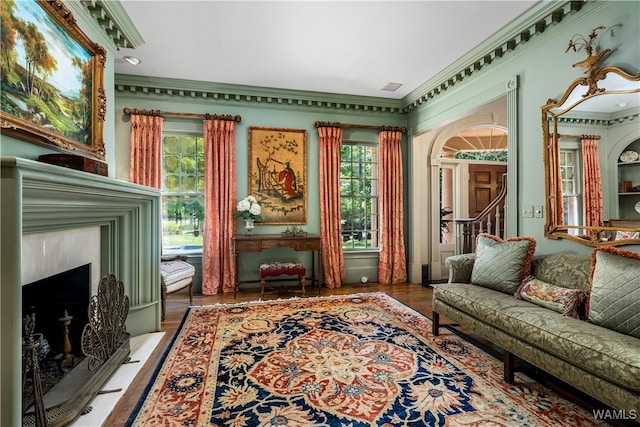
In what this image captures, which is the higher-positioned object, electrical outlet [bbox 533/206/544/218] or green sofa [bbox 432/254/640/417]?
electrical outlet [bbox 533/206/544/218]

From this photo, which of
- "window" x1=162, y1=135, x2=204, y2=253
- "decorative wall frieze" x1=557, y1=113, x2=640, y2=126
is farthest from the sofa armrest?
"window" x1=162, y1=135, x2=204, y2=253

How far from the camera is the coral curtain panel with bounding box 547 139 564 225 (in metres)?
2.51

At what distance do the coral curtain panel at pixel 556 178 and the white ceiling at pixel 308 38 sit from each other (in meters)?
1.25

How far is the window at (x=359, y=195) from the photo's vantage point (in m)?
4.88

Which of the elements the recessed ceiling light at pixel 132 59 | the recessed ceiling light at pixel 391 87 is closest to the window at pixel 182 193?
the recessed ceiling light at pixel 132 59

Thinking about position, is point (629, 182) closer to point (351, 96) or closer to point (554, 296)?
point (554, 296)

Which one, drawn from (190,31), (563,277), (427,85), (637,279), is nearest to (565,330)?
(637,279)

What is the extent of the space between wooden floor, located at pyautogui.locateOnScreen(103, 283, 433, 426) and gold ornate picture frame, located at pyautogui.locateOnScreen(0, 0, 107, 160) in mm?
1638

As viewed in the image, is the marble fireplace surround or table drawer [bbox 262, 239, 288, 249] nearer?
the marble fireplace surround

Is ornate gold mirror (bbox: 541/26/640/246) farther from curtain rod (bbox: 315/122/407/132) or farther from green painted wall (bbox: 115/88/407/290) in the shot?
green painted wall (bbox: 115/88/407/290)

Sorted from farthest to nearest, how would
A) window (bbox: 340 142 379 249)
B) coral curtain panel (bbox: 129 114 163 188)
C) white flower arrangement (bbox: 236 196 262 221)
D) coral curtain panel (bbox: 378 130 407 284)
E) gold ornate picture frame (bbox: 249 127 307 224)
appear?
window (bbox: 340 142 379 249)
coral curtain panel (bbox: 378 130 407 284)
gold ornate picture frame (bbox: 249 127 307 224)
white flower arrangement (bbox: 236 196 262 221)
coral curtain panel (bbox: 129 114 163 188)

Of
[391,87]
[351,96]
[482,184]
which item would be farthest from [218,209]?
[482,184]

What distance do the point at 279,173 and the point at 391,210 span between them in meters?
1.87

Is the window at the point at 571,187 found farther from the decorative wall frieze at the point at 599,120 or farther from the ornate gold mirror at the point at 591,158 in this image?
the decorative wall frieze at the point at 599,120
